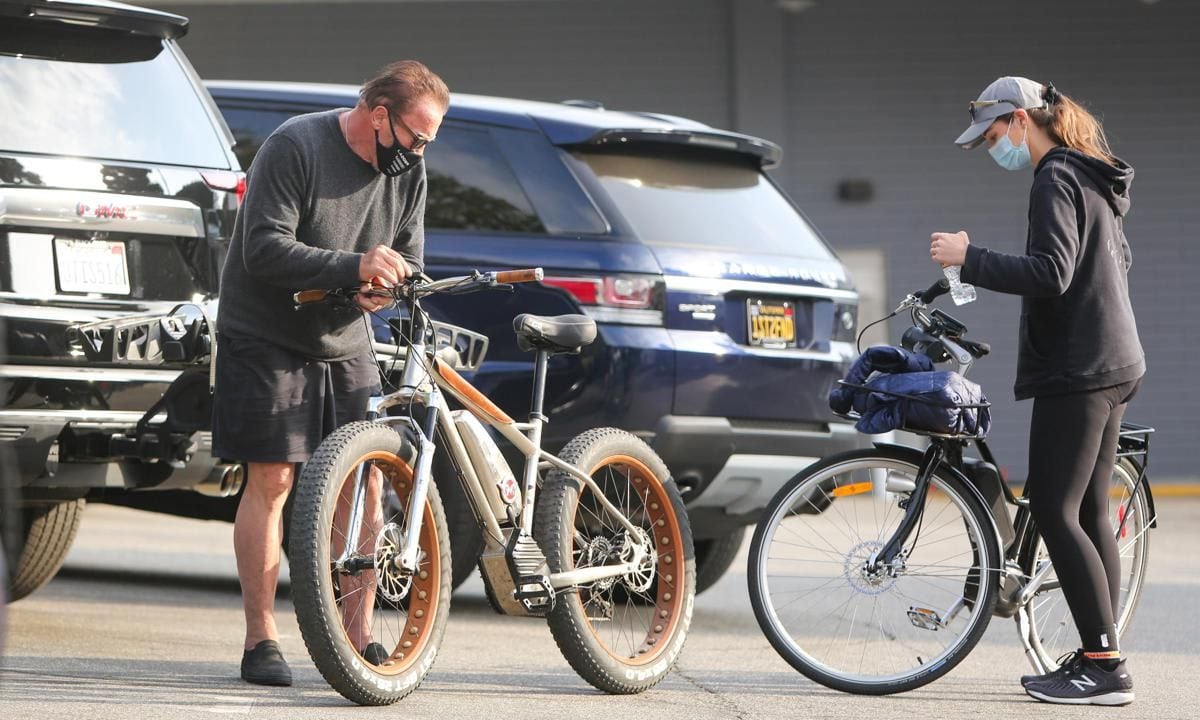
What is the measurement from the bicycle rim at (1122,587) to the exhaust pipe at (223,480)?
2669mm

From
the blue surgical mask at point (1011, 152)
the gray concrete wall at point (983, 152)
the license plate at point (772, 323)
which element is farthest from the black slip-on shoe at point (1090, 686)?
the gray concrete wall at point (983, 152)

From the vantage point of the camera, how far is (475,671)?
6.02 metres

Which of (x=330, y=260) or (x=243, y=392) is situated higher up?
(x=330, y=260)

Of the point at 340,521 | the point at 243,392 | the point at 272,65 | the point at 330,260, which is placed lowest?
the point at 340,521

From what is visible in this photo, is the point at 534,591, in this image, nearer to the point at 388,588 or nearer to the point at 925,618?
the point at 388,588

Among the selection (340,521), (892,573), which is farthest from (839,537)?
(340,521)

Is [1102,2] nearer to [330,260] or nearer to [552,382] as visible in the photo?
[552,382]

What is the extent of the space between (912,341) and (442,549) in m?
1.63

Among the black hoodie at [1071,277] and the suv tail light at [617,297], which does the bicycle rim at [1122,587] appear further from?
the suv tail light at [617,297]

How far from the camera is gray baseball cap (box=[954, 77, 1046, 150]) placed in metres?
5.52

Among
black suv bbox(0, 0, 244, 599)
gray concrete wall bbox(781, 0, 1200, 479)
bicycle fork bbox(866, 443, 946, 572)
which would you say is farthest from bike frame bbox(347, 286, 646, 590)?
gray concrete wall bbox(781, 0, 1200, 479)

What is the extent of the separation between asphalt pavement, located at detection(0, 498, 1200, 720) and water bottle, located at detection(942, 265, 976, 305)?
121cm

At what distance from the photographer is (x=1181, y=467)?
17.1 meters

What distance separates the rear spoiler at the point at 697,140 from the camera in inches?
286
